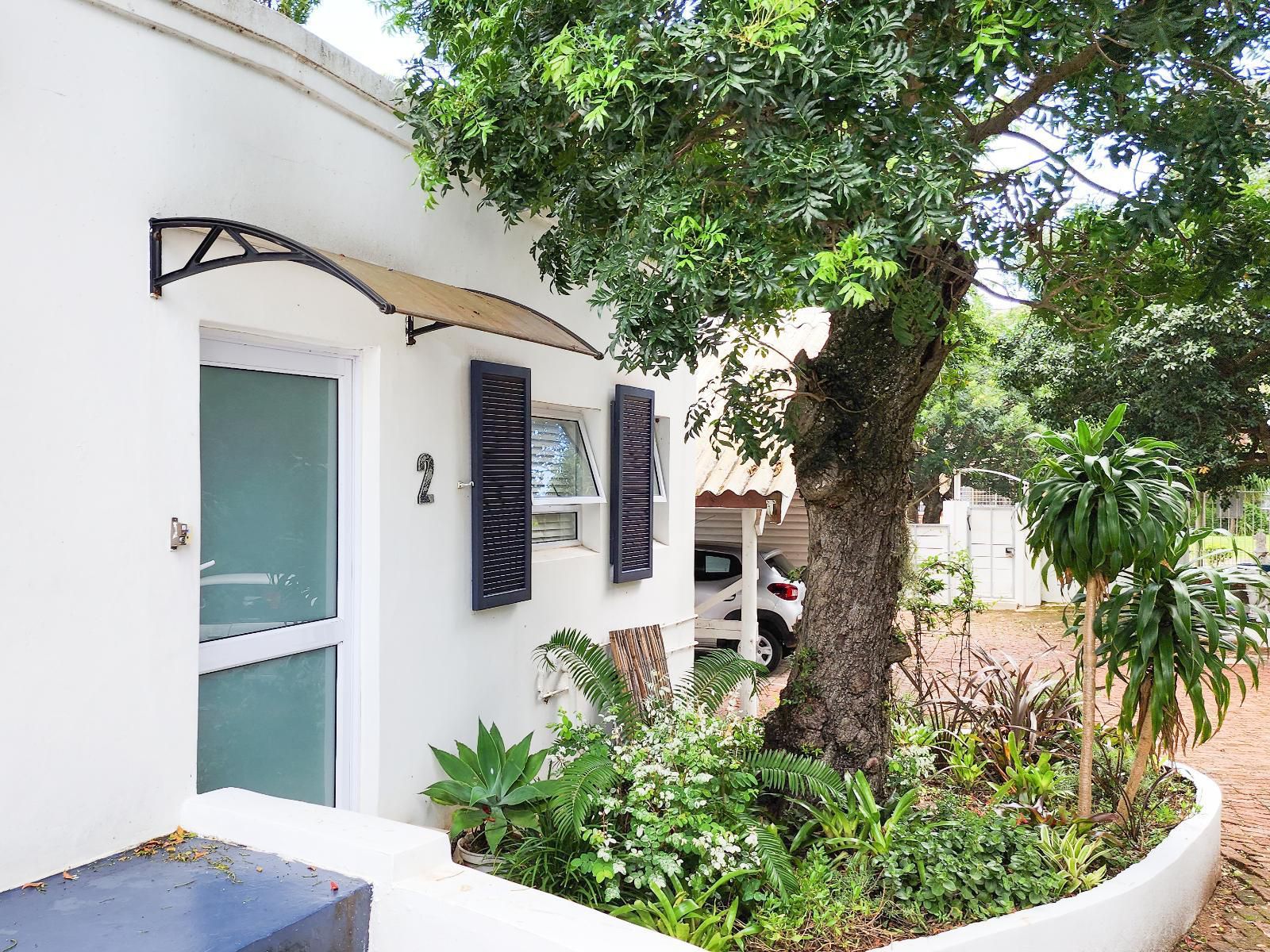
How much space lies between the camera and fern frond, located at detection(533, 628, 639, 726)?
18.4 feet

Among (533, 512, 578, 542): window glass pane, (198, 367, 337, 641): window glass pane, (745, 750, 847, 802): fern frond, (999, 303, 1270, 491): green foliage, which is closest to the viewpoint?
(198, 367, 337, 641): window glass pane

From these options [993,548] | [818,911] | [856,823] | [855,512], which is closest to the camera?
[818,911]

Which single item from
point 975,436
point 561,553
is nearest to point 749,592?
point 561,553

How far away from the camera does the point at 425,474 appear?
4.57m

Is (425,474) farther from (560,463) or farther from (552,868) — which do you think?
(552,868)

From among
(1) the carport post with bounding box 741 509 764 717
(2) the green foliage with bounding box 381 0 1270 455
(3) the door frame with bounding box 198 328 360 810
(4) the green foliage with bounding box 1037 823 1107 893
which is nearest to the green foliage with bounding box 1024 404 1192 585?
(2) the green foliage with bounding box 381 0 1270 455

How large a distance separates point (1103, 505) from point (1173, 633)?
0.82 meters

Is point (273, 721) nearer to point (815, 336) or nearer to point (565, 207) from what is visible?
point (565, 207)

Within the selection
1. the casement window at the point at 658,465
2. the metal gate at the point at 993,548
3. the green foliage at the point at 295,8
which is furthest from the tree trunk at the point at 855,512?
the metal gate at the point at 993,548

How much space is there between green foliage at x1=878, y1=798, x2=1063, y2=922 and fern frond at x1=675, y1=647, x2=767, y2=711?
1.59 m

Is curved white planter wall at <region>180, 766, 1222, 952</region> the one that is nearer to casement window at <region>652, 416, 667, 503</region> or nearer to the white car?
casement window at <region>652, 416, 667, 503</region>

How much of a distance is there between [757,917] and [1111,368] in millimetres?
11993

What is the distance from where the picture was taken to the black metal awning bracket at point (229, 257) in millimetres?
3172

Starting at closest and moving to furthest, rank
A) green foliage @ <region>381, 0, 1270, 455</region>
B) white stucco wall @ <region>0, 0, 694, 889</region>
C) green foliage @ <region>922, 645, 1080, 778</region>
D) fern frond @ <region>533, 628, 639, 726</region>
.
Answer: white stucco wall @ <region>0, 0, 694, 889</region>, green foliage @ <region>381, 0, 1270, 455</region>, fern frond @ <region>533, 628, 639, 726</region>, green foliage @ <region>922, 645, 1080, 778</region>
